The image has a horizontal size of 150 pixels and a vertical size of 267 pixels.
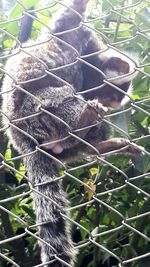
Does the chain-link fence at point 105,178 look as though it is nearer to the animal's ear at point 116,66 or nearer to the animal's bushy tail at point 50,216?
the animal's bushy tail at point 50,216

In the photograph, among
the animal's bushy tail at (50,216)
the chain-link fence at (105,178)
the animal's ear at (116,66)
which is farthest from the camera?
the animal's ear at (116,66)

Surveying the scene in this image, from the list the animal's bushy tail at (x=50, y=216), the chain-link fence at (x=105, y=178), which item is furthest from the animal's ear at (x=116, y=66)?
the animal's bushy tail at (x=50, y=216)

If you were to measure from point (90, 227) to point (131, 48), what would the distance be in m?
0.87

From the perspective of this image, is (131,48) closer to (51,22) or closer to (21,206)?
(51,22)

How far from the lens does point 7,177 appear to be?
285 centimetres

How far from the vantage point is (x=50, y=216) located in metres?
2.20

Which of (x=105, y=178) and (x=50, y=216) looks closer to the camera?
(x=50, y=216)

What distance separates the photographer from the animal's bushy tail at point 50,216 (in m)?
2.01

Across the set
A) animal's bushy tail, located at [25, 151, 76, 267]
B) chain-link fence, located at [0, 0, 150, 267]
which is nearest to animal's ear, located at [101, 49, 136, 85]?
chain-link fence, located at [0, 0, 150, 267]

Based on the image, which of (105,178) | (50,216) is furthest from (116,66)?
(50,216)

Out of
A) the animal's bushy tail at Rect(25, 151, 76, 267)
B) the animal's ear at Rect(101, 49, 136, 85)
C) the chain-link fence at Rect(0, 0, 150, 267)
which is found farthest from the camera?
the animal's ear at Rect(101, 49, 136, 85)

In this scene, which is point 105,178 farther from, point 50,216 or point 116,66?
point 116,66

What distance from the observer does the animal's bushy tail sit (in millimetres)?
2014

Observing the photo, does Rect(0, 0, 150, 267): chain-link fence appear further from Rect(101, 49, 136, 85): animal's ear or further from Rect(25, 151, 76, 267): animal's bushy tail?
Rect(101, 49, 136, 85): animal's ear
